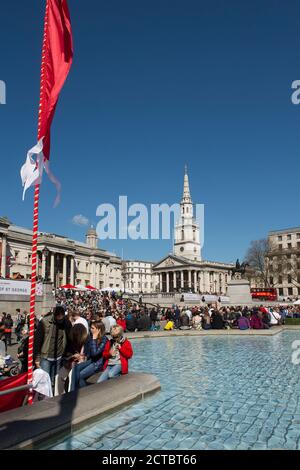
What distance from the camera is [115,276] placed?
11256 centimetres

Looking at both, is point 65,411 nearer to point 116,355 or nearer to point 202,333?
point 116,355

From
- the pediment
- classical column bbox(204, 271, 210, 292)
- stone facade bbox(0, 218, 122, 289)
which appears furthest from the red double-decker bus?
the pediment

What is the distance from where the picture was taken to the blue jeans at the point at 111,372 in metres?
7.96

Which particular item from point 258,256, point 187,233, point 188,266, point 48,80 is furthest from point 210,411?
point 187,233

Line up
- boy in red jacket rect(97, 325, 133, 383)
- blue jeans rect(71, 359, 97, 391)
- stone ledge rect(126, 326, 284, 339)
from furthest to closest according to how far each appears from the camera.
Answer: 1. stone ledge rect(126, 326, 284, 339)
2. boy in red jacket rect(97, 325, 133, 383)
3. blue jeans rect(71, 359, 97, 391)

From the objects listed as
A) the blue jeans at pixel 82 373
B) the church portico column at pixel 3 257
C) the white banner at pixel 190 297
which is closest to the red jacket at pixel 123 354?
the blue jeans at pixel 82 373

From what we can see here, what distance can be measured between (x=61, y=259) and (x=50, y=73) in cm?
8715

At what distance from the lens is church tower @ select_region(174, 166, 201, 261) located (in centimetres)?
13612

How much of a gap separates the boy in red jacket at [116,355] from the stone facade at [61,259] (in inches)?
2285

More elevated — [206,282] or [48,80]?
[48,80]

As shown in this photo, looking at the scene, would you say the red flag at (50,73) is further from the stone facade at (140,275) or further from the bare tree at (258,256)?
the stone facade at (140,275)

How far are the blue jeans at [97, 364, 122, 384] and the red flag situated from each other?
3.88m

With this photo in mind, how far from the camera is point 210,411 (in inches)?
261

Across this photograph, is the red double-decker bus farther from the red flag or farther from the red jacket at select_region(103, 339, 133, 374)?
the red flag
